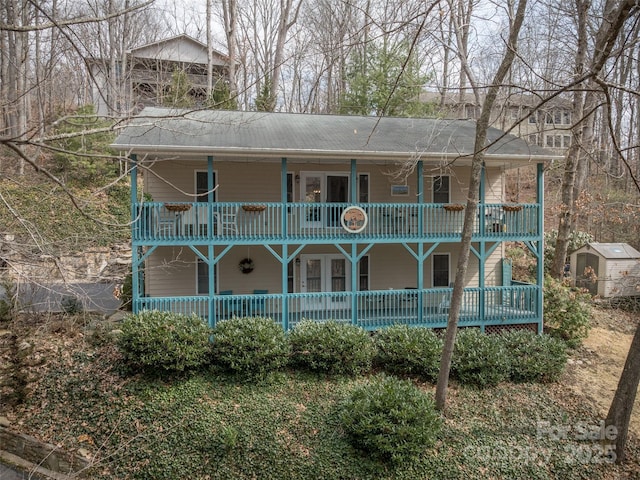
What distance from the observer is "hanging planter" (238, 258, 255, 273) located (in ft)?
46.1

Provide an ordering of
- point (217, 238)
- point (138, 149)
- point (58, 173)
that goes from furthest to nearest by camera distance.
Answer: point (58, 173) < point (217, 238) < point (138, 149)

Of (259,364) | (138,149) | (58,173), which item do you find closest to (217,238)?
(138,149)

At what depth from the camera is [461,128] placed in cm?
1617

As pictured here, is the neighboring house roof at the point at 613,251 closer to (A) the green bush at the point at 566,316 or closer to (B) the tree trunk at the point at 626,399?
(A) the green bush at the point at 566,316

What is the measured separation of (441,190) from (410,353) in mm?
6903

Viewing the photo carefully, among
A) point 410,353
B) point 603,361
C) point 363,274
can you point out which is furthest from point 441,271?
point 410,353

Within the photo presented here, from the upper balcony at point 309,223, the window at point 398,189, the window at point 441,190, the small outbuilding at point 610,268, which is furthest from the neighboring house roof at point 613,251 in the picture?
the window at point 398,189

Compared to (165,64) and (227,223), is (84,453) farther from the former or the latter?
(165,64)

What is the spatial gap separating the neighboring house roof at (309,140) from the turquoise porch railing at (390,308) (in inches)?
→ 157

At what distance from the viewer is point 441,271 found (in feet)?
51.0

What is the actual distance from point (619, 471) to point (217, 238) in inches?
413

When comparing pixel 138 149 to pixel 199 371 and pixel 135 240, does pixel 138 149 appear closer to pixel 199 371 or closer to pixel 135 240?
pixel 135 240

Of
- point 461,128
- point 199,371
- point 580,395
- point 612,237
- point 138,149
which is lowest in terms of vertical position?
point 580,395

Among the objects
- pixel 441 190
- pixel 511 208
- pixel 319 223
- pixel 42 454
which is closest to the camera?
pixel 42 454
